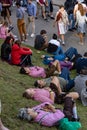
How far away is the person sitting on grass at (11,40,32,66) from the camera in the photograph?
15.8m

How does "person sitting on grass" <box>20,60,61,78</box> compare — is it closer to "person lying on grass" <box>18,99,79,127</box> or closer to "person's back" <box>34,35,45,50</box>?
"person's back" <box>34,35,45,50</box>

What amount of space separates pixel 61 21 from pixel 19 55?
388cm

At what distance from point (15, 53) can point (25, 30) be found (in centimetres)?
352

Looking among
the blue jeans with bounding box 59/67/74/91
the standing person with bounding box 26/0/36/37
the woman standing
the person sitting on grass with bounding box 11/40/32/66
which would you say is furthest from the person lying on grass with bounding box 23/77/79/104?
the standing person with bounding box 26/0/36/37

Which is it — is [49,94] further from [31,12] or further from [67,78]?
[31,12]

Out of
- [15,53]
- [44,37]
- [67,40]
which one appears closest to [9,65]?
[15,53]

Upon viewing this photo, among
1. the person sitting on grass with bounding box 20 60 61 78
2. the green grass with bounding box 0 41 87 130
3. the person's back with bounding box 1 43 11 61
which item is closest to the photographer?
the green grass with bounding box 0 41 87 130

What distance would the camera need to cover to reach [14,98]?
12102 millimetres

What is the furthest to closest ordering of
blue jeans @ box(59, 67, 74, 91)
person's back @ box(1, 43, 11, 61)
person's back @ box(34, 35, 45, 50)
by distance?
person's back @ box(34, 35, 45, 50)
person's back @ box(1, 43, 11, 61)
blue jeans @ box(59, 67, 74, 91)

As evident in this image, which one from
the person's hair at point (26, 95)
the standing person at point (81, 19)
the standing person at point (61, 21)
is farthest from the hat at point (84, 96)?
the standing person at point (81, 19)

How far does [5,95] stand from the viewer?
39.9 feet

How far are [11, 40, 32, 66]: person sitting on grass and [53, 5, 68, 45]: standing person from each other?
3.54 metres

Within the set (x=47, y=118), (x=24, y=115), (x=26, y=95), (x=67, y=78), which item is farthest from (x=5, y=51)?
(x=47, y=118)

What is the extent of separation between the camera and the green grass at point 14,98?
1073 cm
